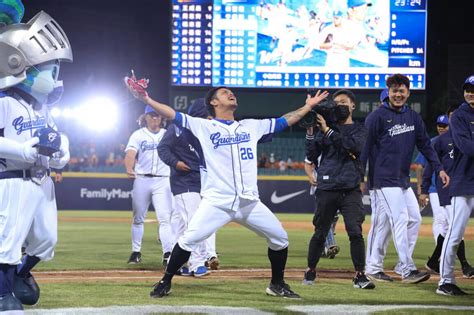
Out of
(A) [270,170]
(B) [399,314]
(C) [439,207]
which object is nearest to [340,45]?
(A) [270,170]

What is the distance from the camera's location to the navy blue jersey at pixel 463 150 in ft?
23.5

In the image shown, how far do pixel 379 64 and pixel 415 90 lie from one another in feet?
4.01

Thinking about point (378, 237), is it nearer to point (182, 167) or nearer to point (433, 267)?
point (433, 267)

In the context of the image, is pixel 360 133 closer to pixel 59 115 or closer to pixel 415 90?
pixel 415 90

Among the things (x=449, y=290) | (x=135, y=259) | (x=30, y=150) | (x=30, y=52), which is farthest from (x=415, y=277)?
(x=30, y=52)

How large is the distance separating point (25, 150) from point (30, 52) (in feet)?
2.44

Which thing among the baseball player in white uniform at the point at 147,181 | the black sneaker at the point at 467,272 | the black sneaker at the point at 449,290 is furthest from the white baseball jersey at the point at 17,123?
the black sneaker at the point at 467,272

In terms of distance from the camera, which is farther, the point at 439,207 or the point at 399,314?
the point at 439,207

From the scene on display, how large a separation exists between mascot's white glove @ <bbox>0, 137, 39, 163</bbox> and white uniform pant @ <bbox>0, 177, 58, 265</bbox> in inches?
8.2

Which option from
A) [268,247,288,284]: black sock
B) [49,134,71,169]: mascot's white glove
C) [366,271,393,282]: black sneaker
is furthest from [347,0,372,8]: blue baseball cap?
[49,134,71,169]: mascot's white glove

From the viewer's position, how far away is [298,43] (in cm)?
2128

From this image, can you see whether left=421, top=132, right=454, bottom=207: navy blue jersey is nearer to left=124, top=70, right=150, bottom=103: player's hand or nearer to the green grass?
the green grass

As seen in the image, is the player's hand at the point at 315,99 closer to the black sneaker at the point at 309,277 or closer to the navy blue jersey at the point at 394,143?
the navy blue jersey at the point at 394,143

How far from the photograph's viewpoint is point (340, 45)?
21.2m
